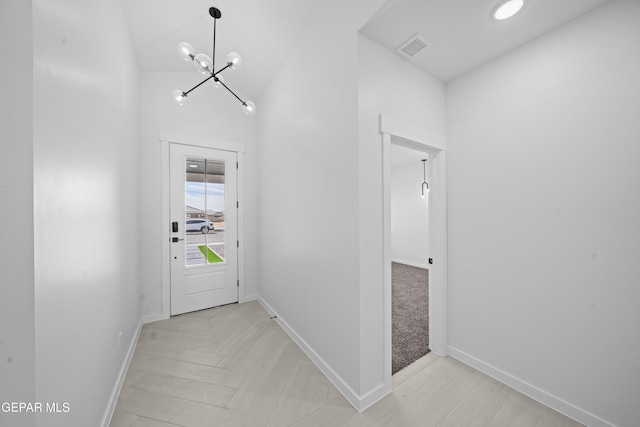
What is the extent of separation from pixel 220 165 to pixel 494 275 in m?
3.50

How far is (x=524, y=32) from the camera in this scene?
1576 millimetres

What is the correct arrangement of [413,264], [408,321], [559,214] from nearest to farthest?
[559,214] < [408,321] < [413,264]

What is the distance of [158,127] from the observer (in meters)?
2.86

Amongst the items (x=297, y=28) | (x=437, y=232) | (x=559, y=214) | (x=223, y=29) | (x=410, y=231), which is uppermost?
(x=223, y=29)

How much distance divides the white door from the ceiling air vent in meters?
2.56

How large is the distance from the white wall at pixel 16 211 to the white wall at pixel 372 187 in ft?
4.91

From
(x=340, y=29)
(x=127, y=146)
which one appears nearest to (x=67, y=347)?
(x=127, y=146)

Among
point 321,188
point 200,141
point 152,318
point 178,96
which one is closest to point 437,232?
point 321,188

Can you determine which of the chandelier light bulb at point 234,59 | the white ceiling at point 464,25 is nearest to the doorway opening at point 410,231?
the white ceiling at point 464,25

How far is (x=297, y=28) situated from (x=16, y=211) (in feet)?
7.95

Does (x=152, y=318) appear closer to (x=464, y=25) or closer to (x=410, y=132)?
(x=410, y=132)

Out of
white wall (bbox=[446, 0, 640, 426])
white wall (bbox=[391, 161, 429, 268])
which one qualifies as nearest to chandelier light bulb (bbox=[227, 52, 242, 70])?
white wall (bbox=[446, 0, 640, 426])

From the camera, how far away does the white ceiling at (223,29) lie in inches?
78.1

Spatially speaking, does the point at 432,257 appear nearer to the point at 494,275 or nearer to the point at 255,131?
the point at 494,275
